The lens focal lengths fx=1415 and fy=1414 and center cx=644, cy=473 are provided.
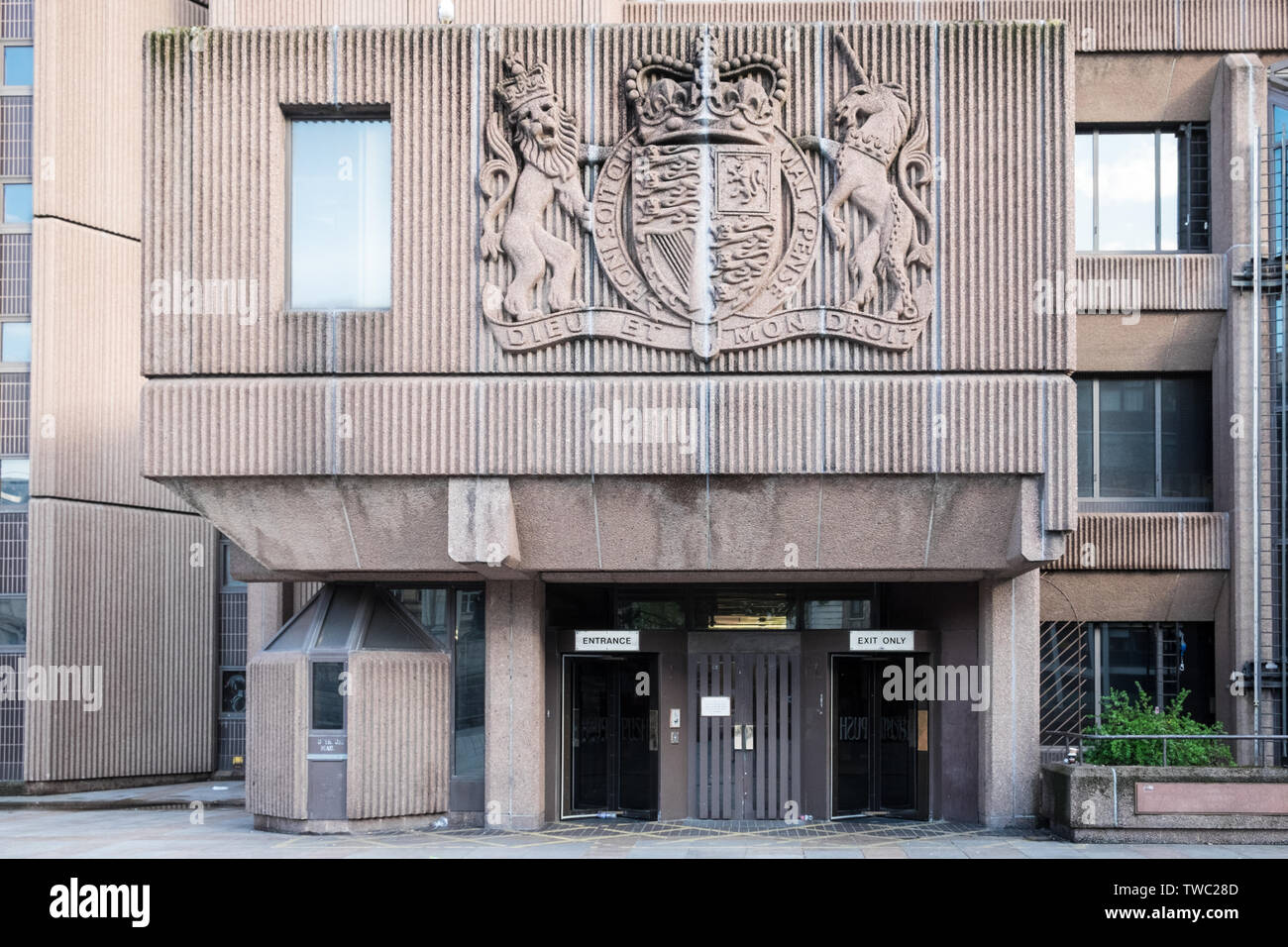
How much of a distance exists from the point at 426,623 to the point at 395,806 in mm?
2518

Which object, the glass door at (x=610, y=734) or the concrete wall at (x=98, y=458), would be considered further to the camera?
the concrete wall at (x=98, y=458)

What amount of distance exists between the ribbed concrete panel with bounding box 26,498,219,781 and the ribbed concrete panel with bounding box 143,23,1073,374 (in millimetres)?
8688

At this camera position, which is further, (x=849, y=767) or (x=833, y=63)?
(x=849, y=767)

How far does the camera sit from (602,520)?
57.8 ft

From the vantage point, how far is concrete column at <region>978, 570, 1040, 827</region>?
18500 mm

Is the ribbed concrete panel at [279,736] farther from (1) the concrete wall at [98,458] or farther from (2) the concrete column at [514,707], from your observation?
(1) the concrete wall at [98,458]

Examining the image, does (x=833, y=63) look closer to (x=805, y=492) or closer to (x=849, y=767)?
(x=805, y=492)

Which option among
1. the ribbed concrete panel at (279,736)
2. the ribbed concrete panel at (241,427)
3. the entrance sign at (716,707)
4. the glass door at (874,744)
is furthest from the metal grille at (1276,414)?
the ribbed concrete panel at (241,427)

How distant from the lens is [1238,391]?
20.9 meters

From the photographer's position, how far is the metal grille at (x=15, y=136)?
24859mm

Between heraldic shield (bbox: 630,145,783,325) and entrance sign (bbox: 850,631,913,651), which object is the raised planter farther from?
heraldic shield (bbox: 630,145,783,325)

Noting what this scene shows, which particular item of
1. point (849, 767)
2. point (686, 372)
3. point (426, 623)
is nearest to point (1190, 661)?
point (849, 767)

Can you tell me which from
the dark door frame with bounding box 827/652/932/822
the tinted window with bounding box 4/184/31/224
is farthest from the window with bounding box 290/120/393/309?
the tinted window with bounding box 4/184/31/224

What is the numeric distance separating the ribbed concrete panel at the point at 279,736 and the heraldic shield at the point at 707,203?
676 centimetres
